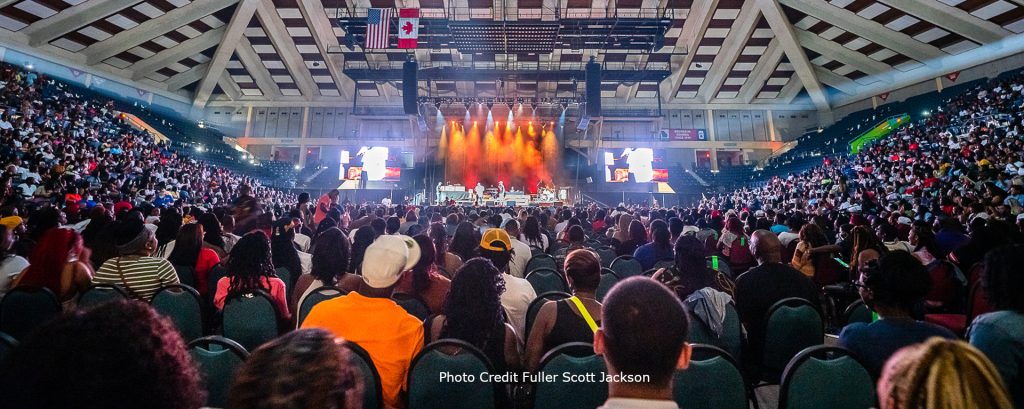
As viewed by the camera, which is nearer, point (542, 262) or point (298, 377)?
point (298, 377)

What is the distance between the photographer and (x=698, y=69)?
24156 millimetres

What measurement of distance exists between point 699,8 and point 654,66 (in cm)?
454

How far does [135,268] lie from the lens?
10.5 feet

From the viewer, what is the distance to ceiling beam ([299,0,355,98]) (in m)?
19.9

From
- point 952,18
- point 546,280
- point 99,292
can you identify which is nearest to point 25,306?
point 99,292

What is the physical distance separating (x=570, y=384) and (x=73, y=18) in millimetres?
23988

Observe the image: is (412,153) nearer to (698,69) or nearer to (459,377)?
(698,69)

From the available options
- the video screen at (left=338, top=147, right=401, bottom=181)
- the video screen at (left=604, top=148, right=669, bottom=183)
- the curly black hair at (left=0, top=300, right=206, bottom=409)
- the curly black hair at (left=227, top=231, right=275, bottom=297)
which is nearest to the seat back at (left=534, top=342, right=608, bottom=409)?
the curly black hair at (left=0, top=300, right=206, bottom=409)

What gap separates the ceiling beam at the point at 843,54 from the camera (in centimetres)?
2033

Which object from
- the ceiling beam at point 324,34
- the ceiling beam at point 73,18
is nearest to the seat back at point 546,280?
the ceiling beam at point 324,34

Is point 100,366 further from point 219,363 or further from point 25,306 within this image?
point 25,306

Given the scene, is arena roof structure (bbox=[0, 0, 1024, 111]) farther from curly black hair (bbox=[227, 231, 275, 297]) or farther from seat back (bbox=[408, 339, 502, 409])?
seat back (bbox=[408, 339, 502, 409])

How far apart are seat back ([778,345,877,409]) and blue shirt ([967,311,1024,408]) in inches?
23.8

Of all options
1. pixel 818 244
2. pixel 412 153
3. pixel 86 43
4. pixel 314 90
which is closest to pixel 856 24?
pixel 818 244
